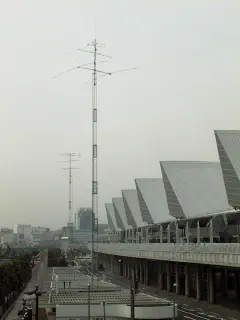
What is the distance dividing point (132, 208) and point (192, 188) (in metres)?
31.5

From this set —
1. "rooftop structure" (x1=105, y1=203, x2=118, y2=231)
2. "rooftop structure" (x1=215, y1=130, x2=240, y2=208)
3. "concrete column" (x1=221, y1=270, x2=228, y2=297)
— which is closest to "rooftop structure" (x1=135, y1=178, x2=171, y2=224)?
"concrete column" (x1=221, y1=270, x2=228, y2=297)

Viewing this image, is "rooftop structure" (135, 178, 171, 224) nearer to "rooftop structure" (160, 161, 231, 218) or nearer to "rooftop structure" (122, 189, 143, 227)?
"rooftop structure" (122, 189, 143, 227)

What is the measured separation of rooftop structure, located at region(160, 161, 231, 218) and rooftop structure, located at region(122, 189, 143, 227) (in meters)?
27.8

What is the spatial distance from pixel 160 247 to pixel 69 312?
23468 mm

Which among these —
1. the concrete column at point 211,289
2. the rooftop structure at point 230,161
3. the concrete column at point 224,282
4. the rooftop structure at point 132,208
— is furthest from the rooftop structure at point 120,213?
the rooftop structure at point 230,161

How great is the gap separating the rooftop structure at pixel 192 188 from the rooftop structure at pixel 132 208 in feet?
91.2

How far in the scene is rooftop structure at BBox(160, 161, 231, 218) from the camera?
62594 mm

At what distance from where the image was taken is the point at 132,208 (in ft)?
313

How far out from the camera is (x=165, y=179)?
6525 centimetres

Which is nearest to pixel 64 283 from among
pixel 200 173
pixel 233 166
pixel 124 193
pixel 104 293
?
pixel 104 293

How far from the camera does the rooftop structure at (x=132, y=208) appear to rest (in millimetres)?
93869

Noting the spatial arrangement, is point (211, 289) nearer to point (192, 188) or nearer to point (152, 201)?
point (192, 188)

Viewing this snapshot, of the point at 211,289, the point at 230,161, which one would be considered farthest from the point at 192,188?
the point at 211,289

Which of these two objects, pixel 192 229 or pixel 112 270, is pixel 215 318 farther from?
pixel 112 270
